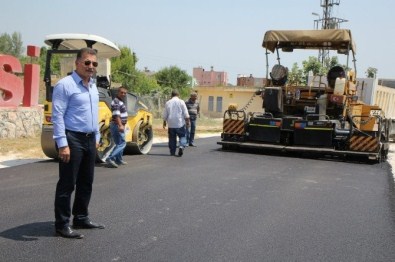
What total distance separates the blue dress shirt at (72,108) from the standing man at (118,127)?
432 centimetres

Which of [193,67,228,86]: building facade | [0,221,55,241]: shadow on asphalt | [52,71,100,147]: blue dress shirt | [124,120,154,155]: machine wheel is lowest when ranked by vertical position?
[0,221,55,241]: shadow on asphalt

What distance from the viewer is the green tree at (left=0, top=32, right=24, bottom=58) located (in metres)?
57.5

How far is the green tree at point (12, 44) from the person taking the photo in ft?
189

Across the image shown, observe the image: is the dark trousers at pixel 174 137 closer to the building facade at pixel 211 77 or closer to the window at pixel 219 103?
the window at pixel 219 103

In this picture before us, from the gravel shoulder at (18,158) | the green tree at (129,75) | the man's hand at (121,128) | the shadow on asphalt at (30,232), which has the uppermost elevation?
the green tree at (129,75)

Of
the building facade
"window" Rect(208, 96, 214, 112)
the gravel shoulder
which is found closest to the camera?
the gravel shoulder

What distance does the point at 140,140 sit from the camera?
448 inches

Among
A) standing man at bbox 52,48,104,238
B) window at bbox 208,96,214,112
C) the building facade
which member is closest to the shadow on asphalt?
standing man at bbox 52,48,104,238

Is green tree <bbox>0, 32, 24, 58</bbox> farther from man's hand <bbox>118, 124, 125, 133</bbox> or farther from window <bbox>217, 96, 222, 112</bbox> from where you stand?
man's hand <bbox>118, 124, 125, 133</bbox>

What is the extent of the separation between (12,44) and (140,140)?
2117 inches

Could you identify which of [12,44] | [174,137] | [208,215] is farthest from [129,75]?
[208,215]

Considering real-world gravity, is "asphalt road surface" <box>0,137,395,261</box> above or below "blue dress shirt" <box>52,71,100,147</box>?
below

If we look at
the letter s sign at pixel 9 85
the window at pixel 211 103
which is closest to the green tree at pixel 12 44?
the window at pixel 211 103

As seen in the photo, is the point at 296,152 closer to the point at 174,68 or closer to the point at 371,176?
the point at 371,176
